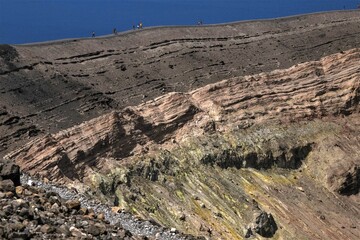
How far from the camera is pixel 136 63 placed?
36.5 meters

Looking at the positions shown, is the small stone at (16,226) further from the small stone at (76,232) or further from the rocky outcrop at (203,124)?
the rocky outcrop at (203,124)

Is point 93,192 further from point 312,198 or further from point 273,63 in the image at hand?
point 273,63

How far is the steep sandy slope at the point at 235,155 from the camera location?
94.8ft

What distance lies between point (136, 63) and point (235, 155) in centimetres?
685

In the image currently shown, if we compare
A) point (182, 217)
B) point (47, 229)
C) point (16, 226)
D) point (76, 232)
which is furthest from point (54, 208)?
point (182, 217)

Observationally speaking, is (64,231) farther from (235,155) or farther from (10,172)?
(235,155)

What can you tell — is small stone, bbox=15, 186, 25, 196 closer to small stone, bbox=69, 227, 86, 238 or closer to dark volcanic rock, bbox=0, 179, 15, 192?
dark volcanic rock, bbox=0, 179, 15, 192

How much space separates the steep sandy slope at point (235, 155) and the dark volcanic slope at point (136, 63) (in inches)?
34.7

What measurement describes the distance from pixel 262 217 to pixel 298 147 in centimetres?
789

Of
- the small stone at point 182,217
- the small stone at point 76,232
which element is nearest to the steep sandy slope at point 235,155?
the small stone at point 182,217

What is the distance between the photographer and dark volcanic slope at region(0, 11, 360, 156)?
29797 millimetres

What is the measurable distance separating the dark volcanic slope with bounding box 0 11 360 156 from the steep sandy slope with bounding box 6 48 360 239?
0.88 metres

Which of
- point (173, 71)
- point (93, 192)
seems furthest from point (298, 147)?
point (93, 192)

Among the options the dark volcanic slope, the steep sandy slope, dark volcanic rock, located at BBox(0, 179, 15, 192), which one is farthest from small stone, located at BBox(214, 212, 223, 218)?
dark volcanic rock, located at BBox(0, 179, 15, 192)
